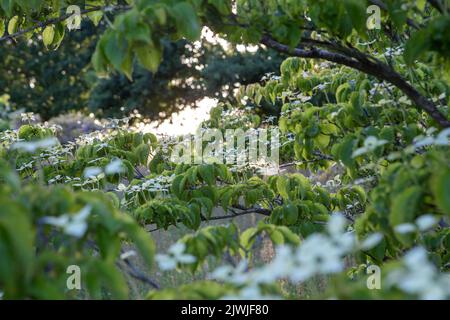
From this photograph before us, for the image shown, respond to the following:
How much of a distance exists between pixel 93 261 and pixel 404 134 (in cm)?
153

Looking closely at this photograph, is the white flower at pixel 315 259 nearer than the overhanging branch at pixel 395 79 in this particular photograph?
Yes

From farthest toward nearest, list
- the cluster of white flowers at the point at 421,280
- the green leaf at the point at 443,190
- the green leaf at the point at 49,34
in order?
the green leaf at the point at 49,34 < the green leaf at the point at 443,190 < the cluster of white flowers at the point at 421,280

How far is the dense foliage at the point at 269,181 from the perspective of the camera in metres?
1.24

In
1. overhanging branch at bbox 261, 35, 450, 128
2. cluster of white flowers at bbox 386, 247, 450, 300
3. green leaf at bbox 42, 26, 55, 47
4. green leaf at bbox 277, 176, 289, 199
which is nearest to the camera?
cluster of white flowers at bbox 386, 247, 450, 300

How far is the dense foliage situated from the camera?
124 cm

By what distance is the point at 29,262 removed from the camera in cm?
114

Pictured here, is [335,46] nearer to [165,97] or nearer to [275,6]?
[275,6]

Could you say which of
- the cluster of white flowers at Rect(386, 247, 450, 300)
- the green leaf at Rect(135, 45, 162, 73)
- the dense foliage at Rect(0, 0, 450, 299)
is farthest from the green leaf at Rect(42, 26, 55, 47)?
the cluster of white flowers at Rect(386, 247, 450, 300)

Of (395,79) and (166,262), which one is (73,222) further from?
(395,79)

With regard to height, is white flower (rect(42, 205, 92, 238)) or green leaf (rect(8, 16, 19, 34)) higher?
green leaf (rect(8, 16, 19, 34))

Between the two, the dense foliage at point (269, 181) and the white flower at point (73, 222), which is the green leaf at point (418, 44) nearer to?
the dense foliage at point (269, 181)

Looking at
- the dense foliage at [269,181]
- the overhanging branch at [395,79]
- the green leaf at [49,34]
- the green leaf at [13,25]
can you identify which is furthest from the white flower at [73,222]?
the green leaf at [13,25]

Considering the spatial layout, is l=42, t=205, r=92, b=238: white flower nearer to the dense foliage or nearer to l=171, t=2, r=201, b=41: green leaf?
the dense foliage

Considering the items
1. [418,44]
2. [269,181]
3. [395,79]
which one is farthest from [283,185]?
[418,44]
